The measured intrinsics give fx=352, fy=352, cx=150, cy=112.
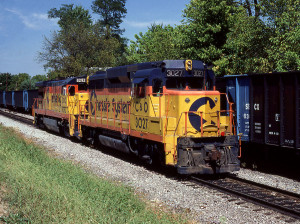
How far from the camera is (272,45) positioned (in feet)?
55.3

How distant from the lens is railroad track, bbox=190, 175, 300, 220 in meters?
7.71

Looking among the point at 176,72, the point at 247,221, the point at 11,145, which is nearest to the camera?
the point at 247,221

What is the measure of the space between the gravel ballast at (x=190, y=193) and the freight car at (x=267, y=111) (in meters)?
1.02

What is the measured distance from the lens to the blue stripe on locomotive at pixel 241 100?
1191 cm

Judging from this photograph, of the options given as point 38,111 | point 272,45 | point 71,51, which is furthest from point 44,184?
point 71,51

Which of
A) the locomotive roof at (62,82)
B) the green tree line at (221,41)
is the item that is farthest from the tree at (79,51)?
the locomotive roof at (62,82)

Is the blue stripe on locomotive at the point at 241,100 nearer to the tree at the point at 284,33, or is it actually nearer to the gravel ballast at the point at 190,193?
the gravel ballast at the point at 190,193

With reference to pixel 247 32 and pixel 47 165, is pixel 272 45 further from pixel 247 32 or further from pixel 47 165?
pixel 47 165

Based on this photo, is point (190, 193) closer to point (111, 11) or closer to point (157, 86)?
point (157, 86)

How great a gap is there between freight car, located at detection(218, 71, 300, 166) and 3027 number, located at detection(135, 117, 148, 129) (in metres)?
3.34

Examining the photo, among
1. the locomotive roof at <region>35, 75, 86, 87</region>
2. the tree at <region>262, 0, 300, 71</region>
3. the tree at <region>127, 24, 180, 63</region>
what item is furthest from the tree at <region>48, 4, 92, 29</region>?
the tree at <region>262, 0, 300, 71</region>

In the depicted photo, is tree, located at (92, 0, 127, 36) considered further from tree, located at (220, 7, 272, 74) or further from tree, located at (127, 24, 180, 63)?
tree, located at (220, 7, 272, 74)

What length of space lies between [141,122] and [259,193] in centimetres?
447

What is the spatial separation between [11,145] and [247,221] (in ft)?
34.1
